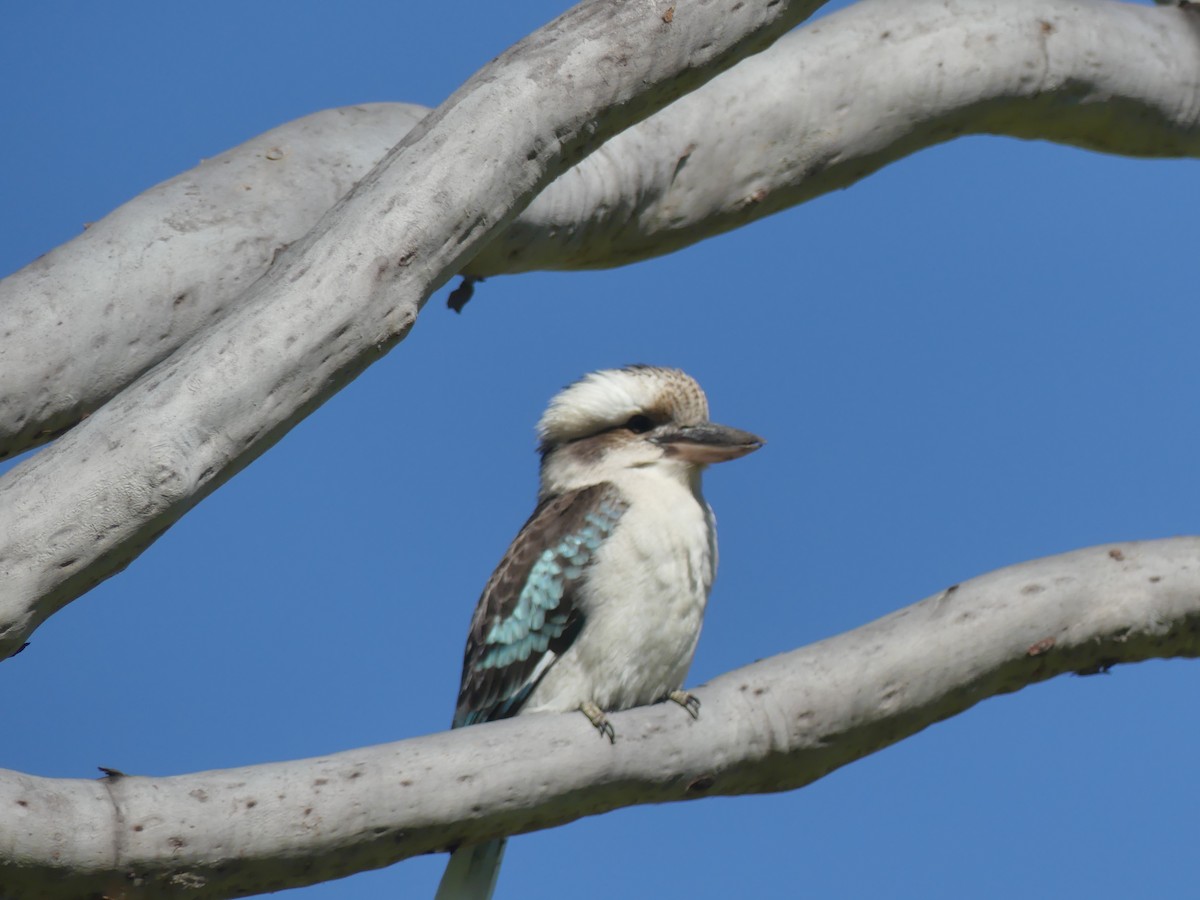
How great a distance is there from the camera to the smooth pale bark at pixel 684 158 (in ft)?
8.23

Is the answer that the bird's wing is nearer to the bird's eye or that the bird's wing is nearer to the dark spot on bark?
the bird's eye

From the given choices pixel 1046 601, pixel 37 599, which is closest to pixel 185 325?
pixel 37 599

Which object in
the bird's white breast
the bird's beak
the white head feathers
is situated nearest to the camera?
the bird's white breast

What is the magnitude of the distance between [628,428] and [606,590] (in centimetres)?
42

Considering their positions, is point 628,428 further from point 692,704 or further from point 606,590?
point 692,704

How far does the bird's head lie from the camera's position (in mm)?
3102

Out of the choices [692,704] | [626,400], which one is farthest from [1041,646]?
[626,400]

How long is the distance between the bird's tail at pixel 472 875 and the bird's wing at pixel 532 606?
1.00 ft

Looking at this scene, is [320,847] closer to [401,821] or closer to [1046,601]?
[401,821]

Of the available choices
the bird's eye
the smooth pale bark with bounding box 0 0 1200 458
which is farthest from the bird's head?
the smooth pale bark with bounding box 0 0 1200 458

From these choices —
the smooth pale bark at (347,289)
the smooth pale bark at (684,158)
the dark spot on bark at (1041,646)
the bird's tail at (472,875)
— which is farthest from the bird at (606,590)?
the smooth pale bark at (347,289)

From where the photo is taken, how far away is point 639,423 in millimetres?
3207

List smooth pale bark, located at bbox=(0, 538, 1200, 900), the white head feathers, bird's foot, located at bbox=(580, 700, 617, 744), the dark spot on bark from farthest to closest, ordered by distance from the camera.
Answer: the white head feathers → the dark spot on bark → bird's foot, located at bbox=(580, 700, 617, 744) → smooth pale bark, located at bbox=(0, 538, 1200, 900)

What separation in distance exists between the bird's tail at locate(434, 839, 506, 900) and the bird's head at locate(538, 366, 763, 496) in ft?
2.51
